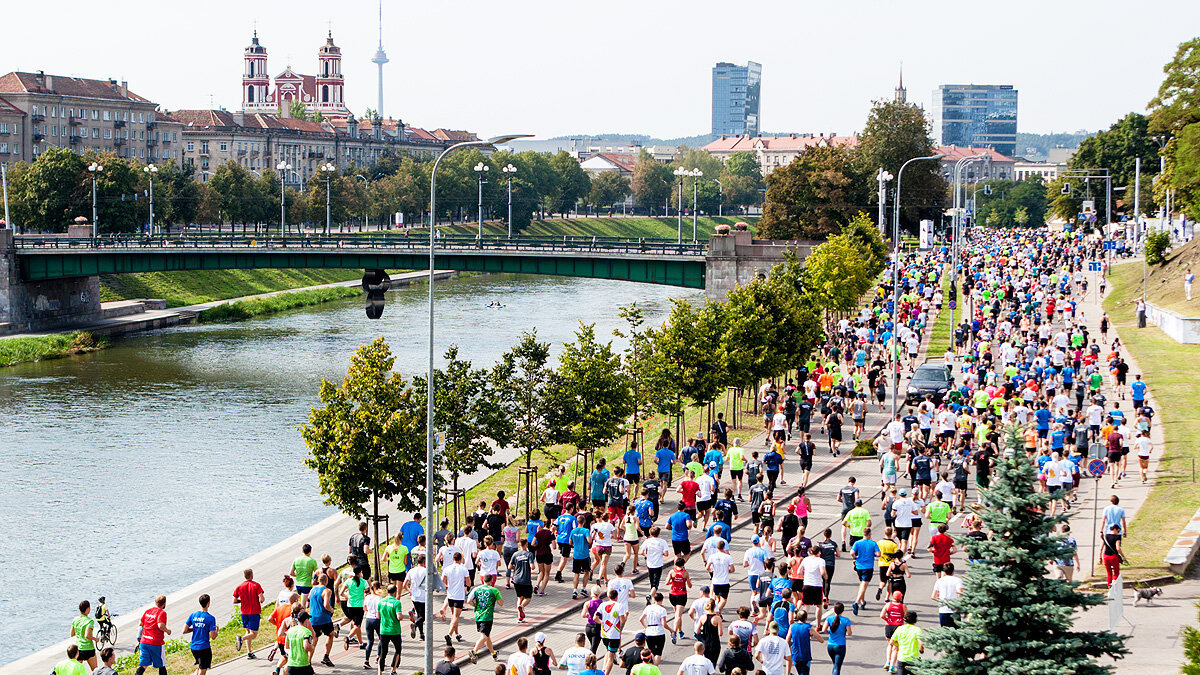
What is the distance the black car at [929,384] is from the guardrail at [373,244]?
99.4 feet

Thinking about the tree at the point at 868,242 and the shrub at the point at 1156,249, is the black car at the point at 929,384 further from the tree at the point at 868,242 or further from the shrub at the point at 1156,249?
the shrub at the point at 1156,249

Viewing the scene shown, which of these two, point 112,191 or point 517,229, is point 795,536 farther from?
point 517,229

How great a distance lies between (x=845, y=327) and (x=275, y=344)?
32438mm

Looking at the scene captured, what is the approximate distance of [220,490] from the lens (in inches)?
1405

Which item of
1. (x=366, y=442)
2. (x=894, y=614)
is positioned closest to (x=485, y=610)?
(x=894, y=614)

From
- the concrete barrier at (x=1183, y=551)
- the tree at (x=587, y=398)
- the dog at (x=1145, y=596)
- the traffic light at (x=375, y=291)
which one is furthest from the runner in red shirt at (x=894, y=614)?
the tree at (x=587, y=398)

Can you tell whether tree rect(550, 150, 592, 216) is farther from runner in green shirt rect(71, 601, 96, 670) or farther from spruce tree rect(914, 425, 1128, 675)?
spruce tree rect(914, 425, 1128, 675)

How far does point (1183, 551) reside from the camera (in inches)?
819

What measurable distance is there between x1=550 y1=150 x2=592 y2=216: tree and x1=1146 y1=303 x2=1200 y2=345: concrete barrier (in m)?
120

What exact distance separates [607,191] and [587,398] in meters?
157

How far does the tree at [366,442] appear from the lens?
23.6m

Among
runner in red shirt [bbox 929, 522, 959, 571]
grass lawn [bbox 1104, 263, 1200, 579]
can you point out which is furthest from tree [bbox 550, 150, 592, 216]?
runner in red shirt [bbox 929, 522, 959, 571]

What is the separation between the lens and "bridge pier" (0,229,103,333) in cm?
7006

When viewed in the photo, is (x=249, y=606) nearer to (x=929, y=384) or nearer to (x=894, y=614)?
(x=894, y=614)
